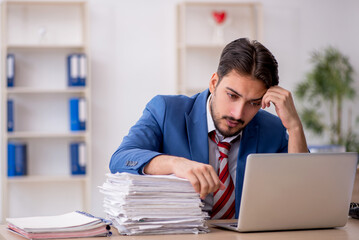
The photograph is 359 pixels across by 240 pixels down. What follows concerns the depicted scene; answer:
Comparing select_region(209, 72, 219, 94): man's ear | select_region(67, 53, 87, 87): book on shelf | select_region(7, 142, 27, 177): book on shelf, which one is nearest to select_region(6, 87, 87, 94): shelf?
select_region(67, 53, 87, 87): book on shelf

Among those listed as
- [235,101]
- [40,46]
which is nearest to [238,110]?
[235,101]

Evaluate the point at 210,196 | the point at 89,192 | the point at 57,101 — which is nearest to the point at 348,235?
the point at 210,196

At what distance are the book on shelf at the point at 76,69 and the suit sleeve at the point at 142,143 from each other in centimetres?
286

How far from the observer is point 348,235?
4.78 feet

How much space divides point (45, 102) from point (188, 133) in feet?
11.0

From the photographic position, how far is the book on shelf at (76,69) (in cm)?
482

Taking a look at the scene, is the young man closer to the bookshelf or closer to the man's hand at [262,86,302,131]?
the man's hand at [262,86,302,131]

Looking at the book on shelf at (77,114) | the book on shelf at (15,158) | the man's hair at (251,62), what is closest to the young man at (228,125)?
the man's hair at (251,62)

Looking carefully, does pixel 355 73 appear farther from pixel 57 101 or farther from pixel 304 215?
pixel 304 215

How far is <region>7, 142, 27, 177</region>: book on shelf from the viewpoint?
4.77 meters

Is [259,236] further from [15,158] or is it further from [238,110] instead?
[15,158]

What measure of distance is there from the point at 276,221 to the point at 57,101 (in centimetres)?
392

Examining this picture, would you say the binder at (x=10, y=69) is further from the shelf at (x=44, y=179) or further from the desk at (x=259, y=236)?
the desk at (x=259, y=236)

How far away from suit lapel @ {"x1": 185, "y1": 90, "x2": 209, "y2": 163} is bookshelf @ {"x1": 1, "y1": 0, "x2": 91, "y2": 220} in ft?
10.0
